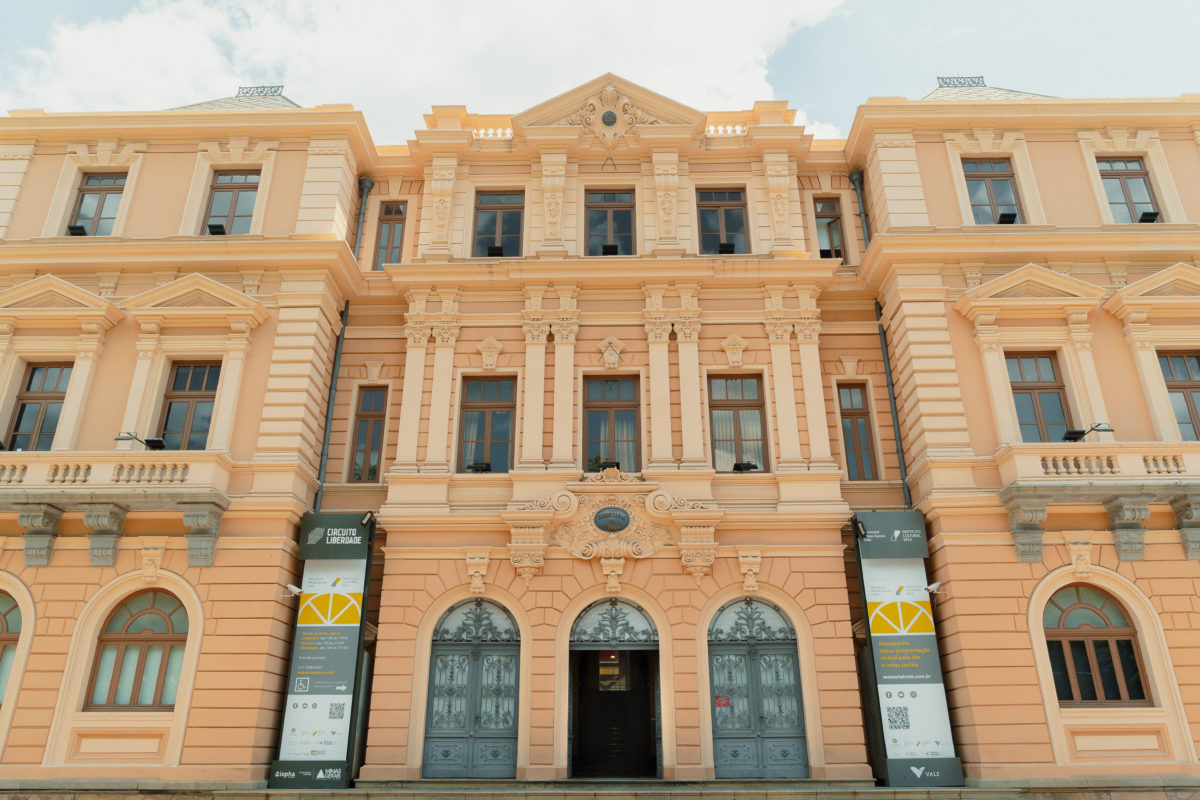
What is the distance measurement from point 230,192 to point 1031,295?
1967cm

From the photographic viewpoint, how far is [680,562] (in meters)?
16.8

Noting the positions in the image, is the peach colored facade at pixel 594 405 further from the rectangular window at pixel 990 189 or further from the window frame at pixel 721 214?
the rectangular window at pixel 990 189

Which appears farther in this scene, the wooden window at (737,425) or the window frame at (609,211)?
the window frame at (609,211)

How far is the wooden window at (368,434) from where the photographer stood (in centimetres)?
1902

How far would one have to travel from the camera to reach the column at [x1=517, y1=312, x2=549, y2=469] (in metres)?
17.8

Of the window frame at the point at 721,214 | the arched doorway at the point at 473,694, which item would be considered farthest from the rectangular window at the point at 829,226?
the arched doorway at the point at 473,694

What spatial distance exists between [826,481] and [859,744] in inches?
211

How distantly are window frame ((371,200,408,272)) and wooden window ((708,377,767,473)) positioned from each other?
914 centimetres

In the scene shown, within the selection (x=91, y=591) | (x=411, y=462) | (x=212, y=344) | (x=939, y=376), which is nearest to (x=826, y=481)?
(x=939, y=376)

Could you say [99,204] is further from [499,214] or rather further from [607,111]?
[607,111]

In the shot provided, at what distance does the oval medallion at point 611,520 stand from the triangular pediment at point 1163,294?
1203 cm

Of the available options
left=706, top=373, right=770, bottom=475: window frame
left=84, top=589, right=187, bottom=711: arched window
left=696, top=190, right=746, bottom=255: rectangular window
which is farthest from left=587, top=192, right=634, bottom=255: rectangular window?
left=84, top=589, right=187, bottom=711: arched window

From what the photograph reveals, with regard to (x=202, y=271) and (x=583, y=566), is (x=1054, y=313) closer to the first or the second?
(x=583, y=566)

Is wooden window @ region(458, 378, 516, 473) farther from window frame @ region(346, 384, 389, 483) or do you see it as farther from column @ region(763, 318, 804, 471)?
column @ region(763, 318, 804, 471)
